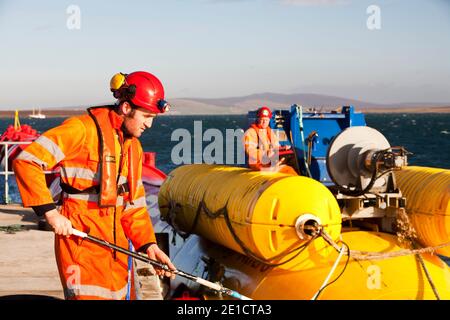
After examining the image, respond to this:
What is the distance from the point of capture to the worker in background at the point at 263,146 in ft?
26.5

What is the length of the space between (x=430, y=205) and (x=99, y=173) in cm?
324

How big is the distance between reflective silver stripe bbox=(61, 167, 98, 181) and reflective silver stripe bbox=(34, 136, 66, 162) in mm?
180

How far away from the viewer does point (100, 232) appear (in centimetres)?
455

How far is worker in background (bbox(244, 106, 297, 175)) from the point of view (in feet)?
26.5

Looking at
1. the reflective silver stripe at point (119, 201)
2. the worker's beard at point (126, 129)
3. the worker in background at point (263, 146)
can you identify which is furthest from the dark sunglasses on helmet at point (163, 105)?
the worker in background at point (263, 146)

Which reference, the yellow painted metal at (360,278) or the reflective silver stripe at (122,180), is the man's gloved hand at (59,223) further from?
the yellow painted metal at (360,278)

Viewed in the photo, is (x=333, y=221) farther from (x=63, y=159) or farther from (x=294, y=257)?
(x=63, y=159)

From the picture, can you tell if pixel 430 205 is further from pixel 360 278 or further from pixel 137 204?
pixel 137 204

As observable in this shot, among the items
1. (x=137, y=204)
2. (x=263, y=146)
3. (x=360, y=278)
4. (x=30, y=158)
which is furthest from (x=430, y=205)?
(x=30, y=158)

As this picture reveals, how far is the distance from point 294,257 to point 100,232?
1994mm

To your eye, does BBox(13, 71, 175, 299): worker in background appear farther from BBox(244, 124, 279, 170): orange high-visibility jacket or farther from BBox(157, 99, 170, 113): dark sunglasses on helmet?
BBox(244, 124, 279, 170): orange high-visibility jacket

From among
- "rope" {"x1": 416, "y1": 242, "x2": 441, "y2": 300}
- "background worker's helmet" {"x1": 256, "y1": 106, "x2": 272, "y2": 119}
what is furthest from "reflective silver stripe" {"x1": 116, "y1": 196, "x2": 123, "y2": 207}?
"background worker's helmet" {"x1": 256, "y1": 106, "x2": 272, "y2": 119}

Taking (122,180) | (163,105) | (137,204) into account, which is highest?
(163,105)

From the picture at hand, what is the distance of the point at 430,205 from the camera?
6547 mm
